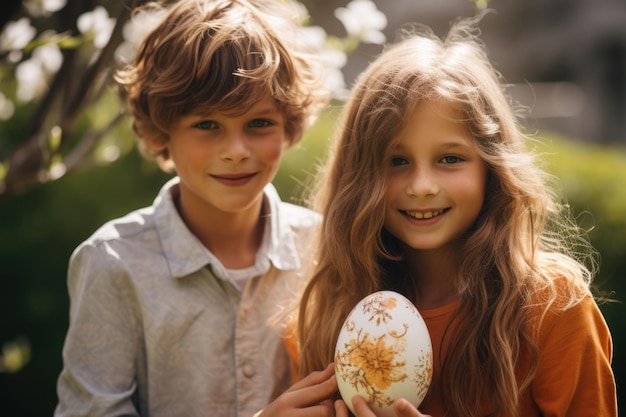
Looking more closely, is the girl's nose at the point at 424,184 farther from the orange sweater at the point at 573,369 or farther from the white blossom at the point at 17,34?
the white blossom at the point at 17,34

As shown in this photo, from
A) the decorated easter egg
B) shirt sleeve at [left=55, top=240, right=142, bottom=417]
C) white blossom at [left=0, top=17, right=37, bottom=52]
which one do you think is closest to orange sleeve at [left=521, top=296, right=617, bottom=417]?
the decorated easter egg

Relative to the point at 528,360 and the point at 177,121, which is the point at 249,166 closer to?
the point at 177,121

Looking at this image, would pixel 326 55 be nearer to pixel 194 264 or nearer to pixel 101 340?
pixel 194 264

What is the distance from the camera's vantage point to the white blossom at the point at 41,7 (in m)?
2.70

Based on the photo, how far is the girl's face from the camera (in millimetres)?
2260

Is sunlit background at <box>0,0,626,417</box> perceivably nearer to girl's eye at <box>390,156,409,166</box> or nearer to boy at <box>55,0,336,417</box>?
boy at <box>55,0,336,417</box>

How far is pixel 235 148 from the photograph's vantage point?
252cm

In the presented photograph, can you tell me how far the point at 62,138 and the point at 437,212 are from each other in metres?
1.24

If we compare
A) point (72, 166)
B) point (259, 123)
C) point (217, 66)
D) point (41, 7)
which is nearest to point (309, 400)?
point (259, 123)

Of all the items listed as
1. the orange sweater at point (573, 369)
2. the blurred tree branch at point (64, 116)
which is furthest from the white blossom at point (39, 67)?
the orange sweater at point (573, 369)

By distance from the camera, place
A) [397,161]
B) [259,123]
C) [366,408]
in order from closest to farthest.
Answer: [366,408], [397,161], [259,123]

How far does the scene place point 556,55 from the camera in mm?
18375

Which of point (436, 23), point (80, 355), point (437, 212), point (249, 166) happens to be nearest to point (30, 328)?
point (80, 355)

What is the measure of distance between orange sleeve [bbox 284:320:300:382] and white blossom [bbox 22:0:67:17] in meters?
1.36
